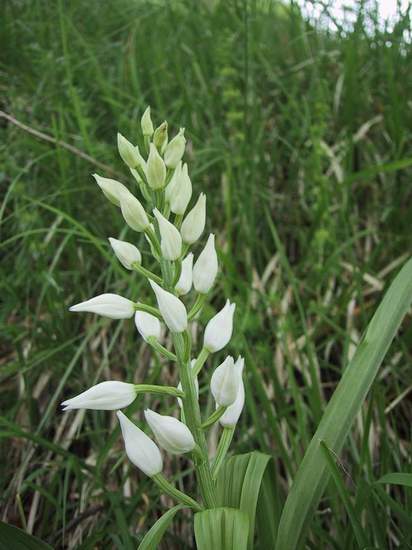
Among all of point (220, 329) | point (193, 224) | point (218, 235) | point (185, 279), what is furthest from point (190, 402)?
point (218, 235)

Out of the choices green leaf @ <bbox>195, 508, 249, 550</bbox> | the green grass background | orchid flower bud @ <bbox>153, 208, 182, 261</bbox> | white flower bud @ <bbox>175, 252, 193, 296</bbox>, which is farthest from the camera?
the green grass background

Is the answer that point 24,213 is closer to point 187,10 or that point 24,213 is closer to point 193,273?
point 193,273

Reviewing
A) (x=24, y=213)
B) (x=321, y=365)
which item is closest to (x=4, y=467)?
(x=24, y=213)

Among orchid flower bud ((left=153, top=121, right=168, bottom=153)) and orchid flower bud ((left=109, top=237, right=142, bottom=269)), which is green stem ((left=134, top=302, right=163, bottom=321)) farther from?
orchid flower bud ((left=153, top=121, right=168, bottom=153))

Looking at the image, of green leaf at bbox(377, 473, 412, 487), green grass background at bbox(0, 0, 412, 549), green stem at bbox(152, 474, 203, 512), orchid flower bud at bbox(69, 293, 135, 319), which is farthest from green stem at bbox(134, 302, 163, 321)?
green leaf at bbox(377, 473, 412, 487)

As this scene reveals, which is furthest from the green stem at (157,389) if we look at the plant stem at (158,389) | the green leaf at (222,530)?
the green leaf at (222,530)

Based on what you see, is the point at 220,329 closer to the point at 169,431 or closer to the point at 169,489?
the point at 169,431

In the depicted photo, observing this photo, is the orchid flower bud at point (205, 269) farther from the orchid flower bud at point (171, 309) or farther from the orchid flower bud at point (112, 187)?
the orchid flower bud at point (112, 187)
